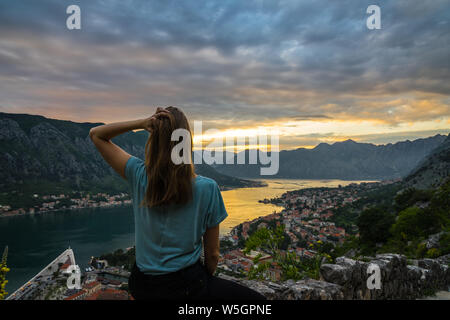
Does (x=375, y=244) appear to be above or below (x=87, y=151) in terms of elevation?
below

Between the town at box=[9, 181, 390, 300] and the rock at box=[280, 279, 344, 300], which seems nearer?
the rock at box=[280, 279, 344, 300]

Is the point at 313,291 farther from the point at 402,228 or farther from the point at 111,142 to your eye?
the point at 402,228

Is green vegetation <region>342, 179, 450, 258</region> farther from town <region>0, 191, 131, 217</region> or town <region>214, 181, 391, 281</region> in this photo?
town <region>0, 191, 131, 217</region>

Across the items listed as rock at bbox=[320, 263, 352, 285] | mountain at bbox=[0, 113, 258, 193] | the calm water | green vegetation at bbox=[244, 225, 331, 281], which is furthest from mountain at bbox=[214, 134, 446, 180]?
rock at bbox=[320, 263, 352, 285]

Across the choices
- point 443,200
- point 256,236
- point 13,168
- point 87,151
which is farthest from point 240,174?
point 256,236

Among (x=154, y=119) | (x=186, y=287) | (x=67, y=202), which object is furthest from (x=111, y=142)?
(x=67, y=202)
